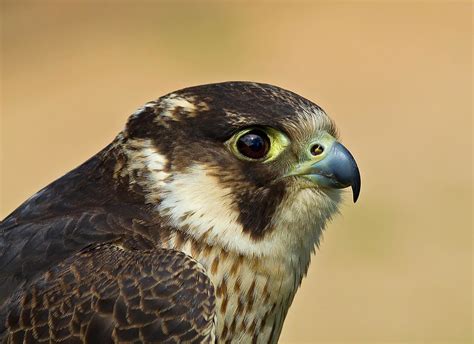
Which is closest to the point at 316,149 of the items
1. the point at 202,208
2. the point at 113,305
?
the point at 202,208

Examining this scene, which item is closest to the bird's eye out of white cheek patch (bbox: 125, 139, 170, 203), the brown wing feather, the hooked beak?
the hooked beak

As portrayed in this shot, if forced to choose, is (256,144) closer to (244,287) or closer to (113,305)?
(244,287)

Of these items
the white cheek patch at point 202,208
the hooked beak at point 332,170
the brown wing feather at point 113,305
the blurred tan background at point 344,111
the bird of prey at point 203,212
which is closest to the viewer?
the brown wing feather at point 113,305

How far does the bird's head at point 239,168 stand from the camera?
493cm

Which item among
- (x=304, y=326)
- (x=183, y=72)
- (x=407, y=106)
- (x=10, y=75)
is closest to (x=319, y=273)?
(x=304, y=326)

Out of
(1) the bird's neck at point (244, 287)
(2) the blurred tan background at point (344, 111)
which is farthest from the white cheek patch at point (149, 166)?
(2) the blurred tan background at point (344, 111)

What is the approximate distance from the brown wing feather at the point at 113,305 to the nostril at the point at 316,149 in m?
0.82

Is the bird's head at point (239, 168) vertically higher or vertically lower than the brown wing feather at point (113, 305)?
higher

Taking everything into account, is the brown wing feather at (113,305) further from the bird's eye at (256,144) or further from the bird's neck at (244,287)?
the bird's eye at (256,144)

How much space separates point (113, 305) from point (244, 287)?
67 centimetres

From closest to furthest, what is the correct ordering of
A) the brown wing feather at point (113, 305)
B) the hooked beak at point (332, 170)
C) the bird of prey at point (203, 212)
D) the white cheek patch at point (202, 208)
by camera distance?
the brown wing feather at point (113, 305) < the bird of prey at point (203, 212) < the white cheek patch at point (202, 208) < the hooked beak at point (332, 170)

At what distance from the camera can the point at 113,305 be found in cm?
456

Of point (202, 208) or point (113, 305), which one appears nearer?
point (113, 305)

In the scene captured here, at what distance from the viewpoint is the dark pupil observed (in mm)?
4965
